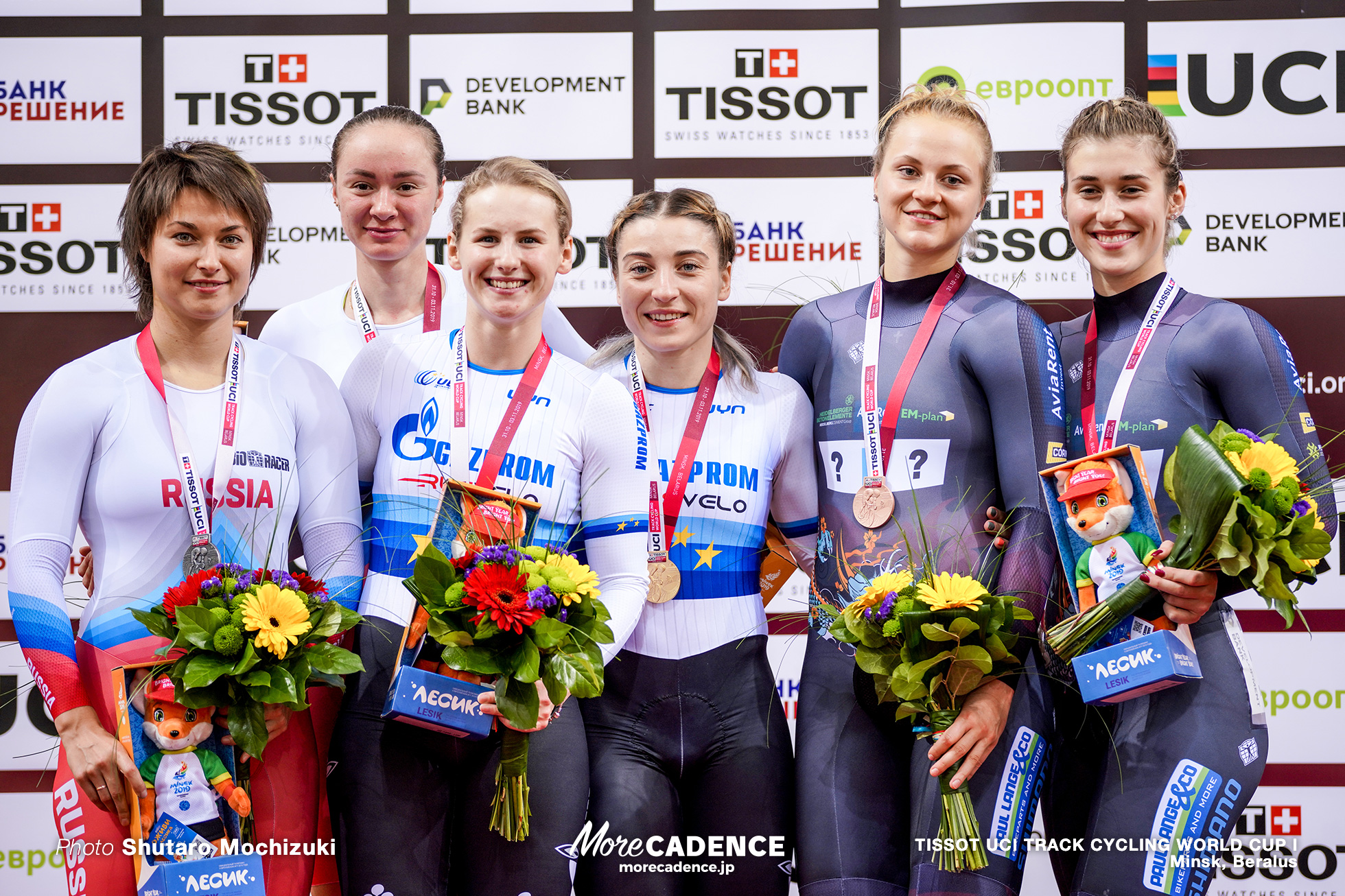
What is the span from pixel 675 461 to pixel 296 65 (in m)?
2.50

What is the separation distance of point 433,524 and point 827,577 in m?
0.98

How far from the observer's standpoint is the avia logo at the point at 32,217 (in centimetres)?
406

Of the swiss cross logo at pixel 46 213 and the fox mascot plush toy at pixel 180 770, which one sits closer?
the fox mascot plush toy at pixel 180 770

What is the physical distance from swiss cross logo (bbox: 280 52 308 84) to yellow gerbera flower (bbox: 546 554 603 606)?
2.75 metres

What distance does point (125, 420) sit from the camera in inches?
88.4

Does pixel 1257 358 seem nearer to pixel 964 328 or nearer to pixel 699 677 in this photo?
pixel 964 328

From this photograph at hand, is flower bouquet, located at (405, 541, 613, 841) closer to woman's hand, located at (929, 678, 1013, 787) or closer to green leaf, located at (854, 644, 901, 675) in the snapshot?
green leaf, located at (854, 644, 901, 675)

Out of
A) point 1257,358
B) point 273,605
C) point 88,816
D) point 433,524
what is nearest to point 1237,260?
point 1257,358

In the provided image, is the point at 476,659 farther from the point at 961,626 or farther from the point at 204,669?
the point at 961,626

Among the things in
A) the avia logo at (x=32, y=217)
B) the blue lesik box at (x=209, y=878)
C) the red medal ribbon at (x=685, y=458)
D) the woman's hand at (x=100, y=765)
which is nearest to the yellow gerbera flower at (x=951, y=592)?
the red medal ribbon at (x=685, y=458)

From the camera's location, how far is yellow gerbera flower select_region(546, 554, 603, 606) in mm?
2100

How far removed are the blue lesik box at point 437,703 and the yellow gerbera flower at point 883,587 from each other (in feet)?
2.67

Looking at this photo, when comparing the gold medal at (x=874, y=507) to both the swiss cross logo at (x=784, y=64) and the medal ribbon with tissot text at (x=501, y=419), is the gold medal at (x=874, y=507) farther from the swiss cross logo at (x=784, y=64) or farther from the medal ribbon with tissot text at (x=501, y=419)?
the swiss cross logo at (x=784, y=64)

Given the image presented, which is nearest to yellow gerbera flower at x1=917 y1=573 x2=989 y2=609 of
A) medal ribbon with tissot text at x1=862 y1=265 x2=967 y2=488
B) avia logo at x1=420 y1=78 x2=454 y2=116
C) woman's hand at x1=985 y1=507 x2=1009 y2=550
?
woman's hand at x1=985 y1=507 x2=1009 y2=550
